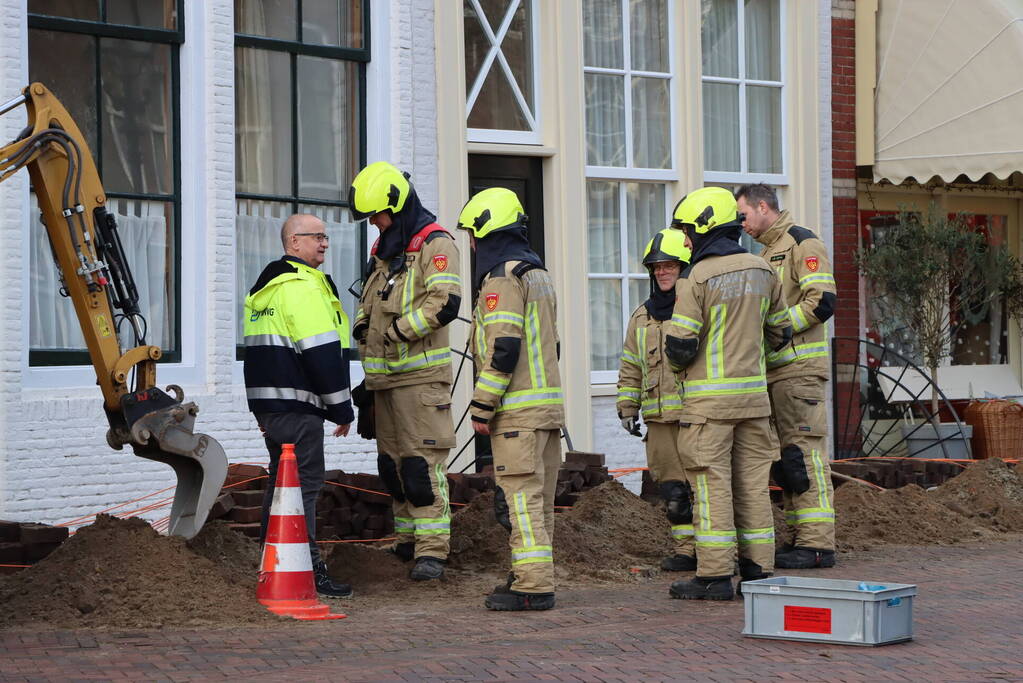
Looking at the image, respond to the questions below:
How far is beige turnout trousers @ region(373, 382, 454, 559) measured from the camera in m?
8.76

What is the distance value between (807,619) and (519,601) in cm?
151

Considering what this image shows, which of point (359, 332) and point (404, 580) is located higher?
point (359, 332)

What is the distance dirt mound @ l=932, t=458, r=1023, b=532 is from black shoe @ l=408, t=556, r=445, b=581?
178 inches

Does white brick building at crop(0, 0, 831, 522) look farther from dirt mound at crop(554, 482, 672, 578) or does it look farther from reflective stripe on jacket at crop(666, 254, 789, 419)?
reflective stripe on jacket at crop(666, 254, 789, 419)

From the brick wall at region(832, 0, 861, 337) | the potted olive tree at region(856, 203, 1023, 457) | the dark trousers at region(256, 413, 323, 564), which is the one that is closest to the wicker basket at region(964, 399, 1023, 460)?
the potted olive tree at region(856, 203, 1023, 457)

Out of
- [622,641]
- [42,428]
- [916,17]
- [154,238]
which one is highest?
[916,17]

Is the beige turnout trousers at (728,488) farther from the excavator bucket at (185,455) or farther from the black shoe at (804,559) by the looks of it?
the excavator bucket at (185,455)

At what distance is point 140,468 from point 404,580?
2472 millimetres

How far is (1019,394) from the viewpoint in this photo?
16000mm

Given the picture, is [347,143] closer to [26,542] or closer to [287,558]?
[26,542]

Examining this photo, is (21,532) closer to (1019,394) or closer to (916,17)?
(916,17)

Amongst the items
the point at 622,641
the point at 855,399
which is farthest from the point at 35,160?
the point at 855,399

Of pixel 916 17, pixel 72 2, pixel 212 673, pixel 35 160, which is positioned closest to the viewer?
pixel 212 673

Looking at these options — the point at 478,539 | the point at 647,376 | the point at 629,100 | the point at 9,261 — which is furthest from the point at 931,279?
the point at 9,261
